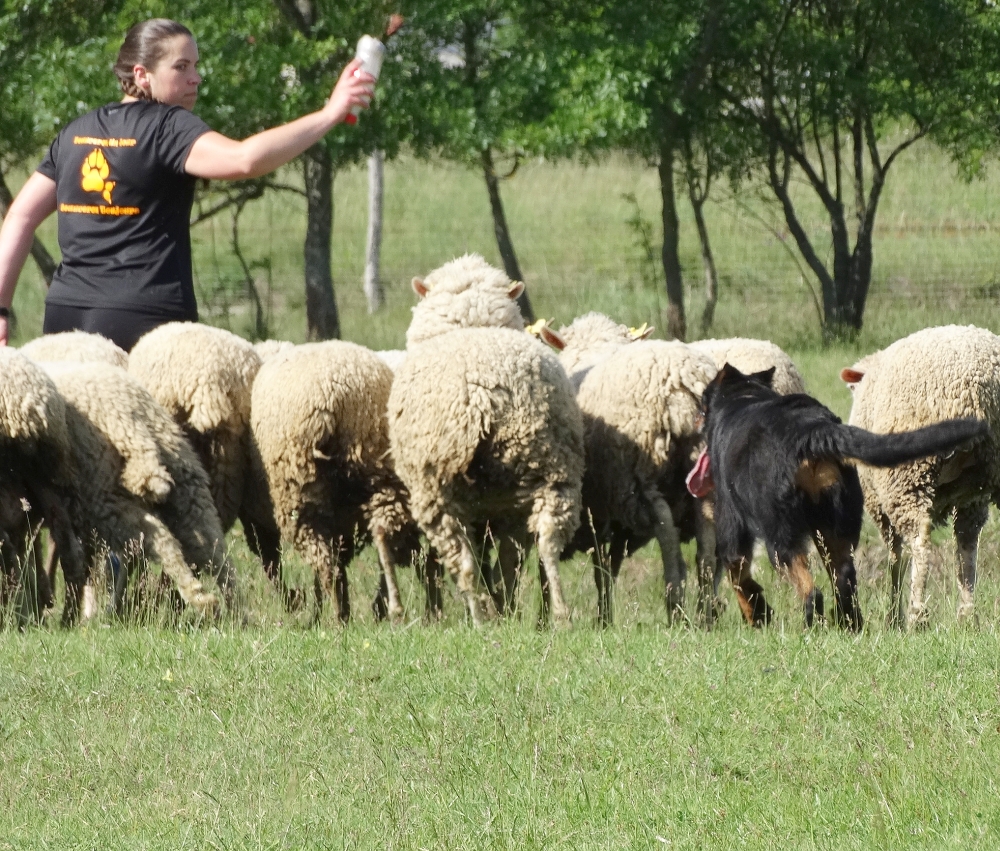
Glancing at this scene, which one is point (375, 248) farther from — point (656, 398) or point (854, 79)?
point (656, 398)

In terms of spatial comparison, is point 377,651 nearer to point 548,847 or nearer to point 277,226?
point 548,847

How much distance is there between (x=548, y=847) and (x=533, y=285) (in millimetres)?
21222

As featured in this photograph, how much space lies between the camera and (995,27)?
1862cm

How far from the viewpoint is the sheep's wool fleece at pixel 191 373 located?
6824 mm

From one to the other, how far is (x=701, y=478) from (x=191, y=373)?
248 cm

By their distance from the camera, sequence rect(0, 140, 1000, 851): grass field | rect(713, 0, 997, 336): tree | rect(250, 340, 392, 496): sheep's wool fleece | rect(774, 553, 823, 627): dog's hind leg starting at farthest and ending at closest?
rect(713, 0, 997, 336): tree, rect(250, 340, 392, 496): sheep's wool fleece, rect(774, 553, 823, 627): dog's hind leg, rect(0, 140, 1000, 851): grass field

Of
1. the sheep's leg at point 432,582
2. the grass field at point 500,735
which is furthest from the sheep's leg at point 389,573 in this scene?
the grass field at point 500,735

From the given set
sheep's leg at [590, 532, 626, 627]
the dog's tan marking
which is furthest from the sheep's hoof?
Result: the dog's tan marking

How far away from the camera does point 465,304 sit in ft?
24.6

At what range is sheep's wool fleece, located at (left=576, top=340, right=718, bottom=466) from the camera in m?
6.88

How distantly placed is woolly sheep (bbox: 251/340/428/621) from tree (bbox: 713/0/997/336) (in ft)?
40.2

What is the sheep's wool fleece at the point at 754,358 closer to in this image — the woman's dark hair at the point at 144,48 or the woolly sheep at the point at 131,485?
the woolly sheep at the point at 131,485

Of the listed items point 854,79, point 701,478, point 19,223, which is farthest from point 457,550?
point 854,79

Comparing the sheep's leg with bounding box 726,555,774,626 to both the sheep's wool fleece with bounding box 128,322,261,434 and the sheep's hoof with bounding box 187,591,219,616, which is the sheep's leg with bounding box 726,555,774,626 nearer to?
the sheep's hoof with bounding box 187,591,219,616
